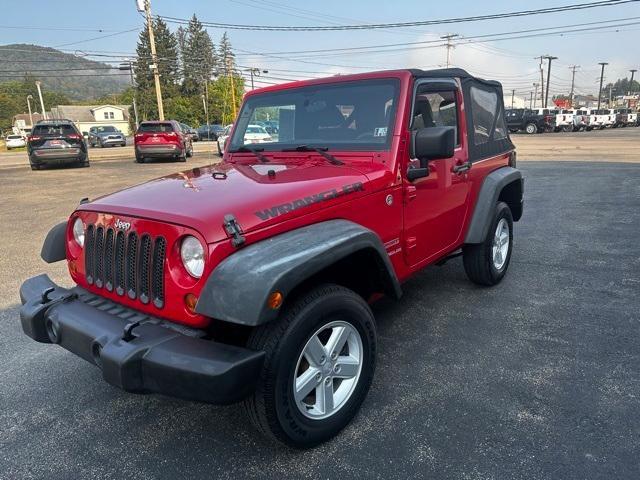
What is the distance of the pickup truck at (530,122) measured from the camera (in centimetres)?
3794

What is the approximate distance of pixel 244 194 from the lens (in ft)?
8.44

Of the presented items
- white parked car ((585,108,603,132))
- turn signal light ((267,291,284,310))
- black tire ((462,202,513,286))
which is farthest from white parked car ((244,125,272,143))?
white parked car ((585,108,603,132))

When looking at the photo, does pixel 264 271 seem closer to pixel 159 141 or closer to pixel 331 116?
pixel 331 116

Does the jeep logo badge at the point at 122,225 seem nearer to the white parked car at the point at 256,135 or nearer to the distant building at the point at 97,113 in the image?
the white parked car at the point at 256,135

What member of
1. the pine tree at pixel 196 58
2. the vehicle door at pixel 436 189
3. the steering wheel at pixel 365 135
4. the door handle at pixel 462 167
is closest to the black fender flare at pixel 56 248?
the steering wheel at pixel 365 135

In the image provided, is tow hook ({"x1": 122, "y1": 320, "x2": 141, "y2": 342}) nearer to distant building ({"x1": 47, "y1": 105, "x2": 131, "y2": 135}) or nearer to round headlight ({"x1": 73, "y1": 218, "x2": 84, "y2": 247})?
round headlight ({"x1": 73, "y1": 218, "x2": 84, "y2": 247})

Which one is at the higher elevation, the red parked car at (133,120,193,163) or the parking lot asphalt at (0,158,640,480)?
the red parked car at (133,120,193,163)

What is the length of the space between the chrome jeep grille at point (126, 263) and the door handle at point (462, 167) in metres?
2.45

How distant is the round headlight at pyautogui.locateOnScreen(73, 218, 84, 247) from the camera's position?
291cm

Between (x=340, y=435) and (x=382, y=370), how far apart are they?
729mm

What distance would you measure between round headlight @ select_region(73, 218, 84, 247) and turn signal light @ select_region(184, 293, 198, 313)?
3.44 ft

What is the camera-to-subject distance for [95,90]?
173000 millimetres

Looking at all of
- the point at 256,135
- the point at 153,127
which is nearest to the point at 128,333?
the point at 256,135

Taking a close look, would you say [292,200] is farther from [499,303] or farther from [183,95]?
[183,95]
